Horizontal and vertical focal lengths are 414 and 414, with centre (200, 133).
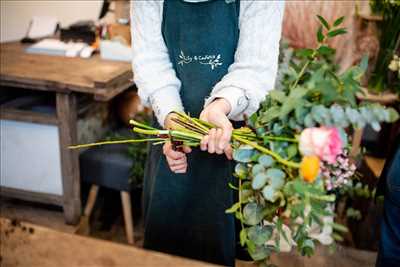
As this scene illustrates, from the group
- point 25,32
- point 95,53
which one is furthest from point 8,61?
point 25,32

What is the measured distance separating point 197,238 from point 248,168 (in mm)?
652

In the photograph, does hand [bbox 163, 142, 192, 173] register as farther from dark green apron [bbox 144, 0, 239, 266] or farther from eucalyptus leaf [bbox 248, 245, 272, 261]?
eucalyptus leaf [bbox 248, 245, 272, 261]

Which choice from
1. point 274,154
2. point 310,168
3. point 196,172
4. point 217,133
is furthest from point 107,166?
point 310,168

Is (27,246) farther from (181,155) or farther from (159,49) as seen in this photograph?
(159,49)

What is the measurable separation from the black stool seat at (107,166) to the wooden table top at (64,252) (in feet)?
4.41

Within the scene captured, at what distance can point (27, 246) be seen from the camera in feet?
3.25

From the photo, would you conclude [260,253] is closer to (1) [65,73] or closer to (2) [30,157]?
(1) [65,73]

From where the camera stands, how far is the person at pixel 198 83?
129 cm

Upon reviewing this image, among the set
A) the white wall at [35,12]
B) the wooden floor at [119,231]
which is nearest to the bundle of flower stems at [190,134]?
the wooden floor at [119,231]

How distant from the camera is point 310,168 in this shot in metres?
0.71

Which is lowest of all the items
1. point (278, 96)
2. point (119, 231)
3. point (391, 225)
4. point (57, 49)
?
point (119, 231)

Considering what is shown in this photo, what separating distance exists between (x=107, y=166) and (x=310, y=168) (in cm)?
184

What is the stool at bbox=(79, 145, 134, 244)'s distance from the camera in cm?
238

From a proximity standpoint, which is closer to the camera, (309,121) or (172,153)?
(309,121)
